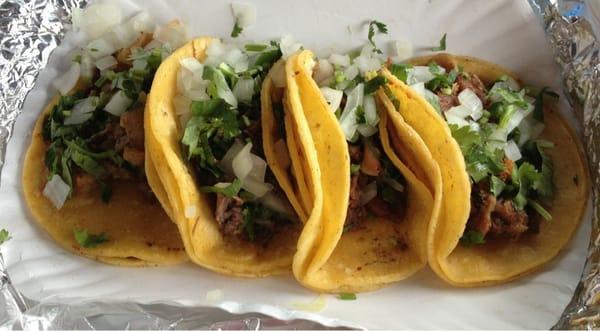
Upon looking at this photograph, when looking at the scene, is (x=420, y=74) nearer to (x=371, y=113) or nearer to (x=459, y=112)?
(x=459, y=112)

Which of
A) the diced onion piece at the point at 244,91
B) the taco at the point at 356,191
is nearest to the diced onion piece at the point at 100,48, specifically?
the diced onion piece at the point at 244,91

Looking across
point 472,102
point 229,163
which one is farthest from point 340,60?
point 229,163

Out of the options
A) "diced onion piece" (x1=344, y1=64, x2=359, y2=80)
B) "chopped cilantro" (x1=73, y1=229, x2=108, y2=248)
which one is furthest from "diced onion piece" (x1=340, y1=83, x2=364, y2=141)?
Answer: "chopped cilantro" (x1=73, y1=229, x2=108, y2=248)

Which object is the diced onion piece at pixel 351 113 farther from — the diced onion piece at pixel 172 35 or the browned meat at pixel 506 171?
the diced onion piece at pixel 172 35

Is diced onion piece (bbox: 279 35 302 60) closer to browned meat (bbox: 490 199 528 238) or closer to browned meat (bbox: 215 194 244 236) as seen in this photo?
browned meat (bbox: 215 194 244 236)

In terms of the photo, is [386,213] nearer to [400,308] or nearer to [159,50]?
[400,308]

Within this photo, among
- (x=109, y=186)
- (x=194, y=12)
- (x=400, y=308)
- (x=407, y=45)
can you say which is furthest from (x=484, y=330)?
(x=194, y=12)
